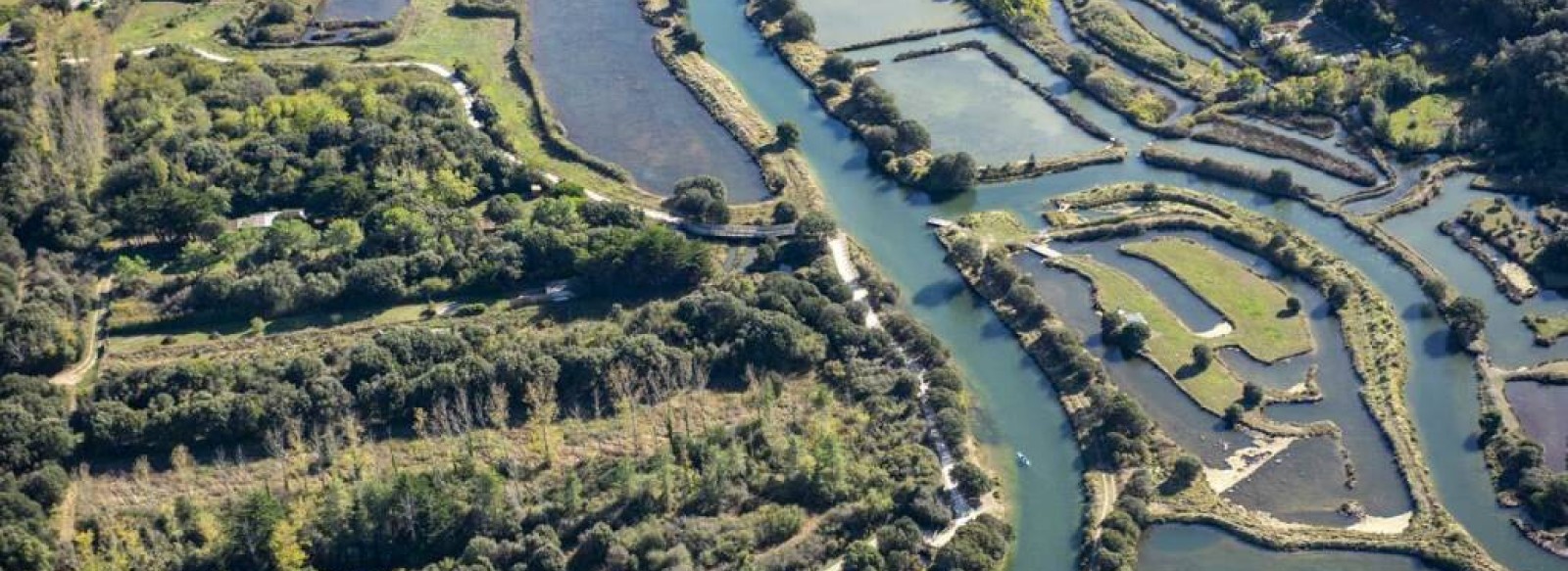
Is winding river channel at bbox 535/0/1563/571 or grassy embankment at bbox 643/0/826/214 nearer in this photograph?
winding river channel at bbox 535/0/1563/571

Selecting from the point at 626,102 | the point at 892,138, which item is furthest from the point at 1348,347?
the point at 626,102

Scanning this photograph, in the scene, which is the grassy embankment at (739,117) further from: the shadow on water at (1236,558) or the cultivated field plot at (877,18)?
the shadow on water at (1236,558)

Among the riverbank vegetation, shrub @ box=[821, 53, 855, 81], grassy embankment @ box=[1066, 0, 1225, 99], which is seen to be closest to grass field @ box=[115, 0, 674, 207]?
the riverbank vegetation

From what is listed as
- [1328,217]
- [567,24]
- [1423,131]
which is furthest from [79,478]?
[1423,131]

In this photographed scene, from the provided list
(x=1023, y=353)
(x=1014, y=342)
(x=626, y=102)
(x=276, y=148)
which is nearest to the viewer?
(x=1023, y=353)

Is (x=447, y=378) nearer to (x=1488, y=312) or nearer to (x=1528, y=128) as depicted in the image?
→ (x=1488, y=312)

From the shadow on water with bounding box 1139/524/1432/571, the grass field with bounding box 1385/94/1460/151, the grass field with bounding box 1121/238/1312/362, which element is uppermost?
the grass field with bounding box 1385/94/1460/151

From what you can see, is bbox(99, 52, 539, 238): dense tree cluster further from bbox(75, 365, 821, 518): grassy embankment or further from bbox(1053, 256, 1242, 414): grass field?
bbox(1053, 256, 1242, 414): grass field

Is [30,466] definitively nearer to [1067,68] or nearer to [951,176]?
[951,176]
